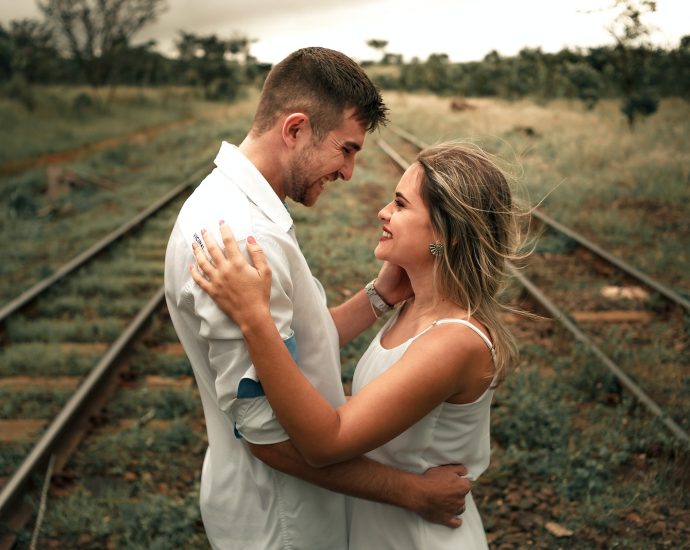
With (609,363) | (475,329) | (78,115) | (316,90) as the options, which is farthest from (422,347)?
(78,115)

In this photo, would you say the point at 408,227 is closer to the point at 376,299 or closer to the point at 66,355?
the point at 376,299

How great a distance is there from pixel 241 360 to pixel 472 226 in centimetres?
79

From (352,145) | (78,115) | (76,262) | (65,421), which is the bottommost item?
(65,421)

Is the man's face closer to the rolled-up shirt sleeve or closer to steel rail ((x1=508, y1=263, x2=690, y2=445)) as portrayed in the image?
the rolled-up shirt sleeve

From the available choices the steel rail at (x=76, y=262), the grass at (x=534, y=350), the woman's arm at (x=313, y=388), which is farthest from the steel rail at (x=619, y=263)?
the steel rail at (x=76, y=262)

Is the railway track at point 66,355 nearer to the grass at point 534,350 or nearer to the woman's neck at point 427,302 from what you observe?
the grass at point 534,350

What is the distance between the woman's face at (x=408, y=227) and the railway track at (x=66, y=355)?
9.06 feet

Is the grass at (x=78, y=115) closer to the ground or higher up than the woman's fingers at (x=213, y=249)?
higher up

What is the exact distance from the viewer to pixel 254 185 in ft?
6.30

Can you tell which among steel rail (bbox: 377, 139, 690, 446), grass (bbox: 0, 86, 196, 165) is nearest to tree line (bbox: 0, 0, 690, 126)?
grass (bbox: 0, 86, 196, 165)

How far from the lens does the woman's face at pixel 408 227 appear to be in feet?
6.82

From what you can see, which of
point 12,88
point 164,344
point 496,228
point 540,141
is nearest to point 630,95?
point 540,141

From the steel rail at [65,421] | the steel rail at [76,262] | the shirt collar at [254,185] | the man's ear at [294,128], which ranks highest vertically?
the man's ear at [294,128]

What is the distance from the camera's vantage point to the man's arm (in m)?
1.78
